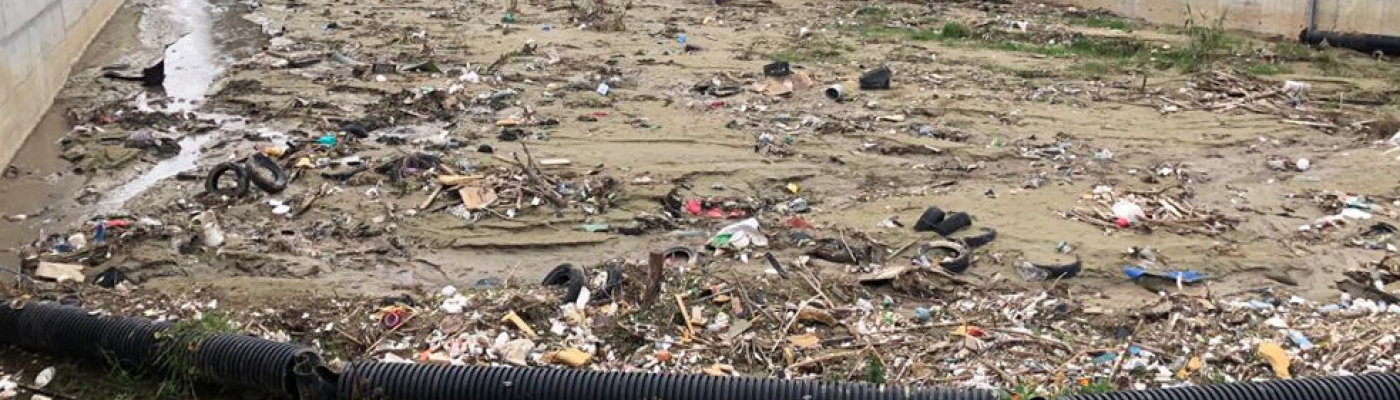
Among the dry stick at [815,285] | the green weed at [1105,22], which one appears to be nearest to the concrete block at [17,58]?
the dry stick at [815,285]

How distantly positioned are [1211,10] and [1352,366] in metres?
10.2

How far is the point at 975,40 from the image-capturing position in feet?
40.0

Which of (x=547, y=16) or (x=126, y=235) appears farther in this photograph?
(x=547, y=16)

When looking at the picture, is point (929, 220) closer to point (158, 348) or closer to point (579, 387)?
point (579, 387)

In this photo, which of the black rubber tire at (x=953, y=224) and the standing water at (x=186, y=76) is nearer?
the black rubber tire at (x=953, y=224)

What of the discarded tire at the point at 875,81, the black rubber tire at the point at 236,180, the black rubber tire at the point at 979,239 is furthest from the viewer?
the discarded tire at the point at 875,81

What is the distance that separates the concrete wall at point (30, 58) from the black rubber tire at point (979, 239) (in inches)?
239

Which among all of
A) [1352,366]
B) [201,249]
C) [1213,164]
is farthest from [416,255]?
[1213,164]

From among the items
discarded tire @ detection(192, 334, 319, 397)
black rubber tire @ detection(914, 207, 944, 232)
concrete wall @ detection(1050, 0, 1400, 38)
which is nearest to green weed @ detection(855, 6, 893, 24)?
concrete wall @ detection(1050, 0, 1400, 38)

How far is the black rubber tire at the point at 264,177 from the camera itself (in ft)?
21.9

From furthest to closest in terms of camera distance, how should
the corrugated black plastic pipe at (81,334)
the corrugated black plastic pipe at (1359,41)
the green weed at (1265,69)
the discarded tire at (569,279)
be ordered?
1. the corrugated black plastic pipe at (1359,41)
2. the green weed at (1265,69)
3. the discarded tire at (569,279)
4. the corrugated black plastic pipe at (81,334)

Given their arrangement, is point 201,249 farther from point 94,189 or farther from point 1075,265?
point 1075,265

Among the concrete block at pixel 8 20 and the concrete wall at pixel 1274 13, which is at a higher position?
the concrete block at pixel 8 20

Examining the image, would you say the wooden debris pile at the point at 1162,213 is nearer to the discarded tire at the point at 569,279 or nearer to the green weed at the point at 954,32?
the discarded tire at the point at 569,279
